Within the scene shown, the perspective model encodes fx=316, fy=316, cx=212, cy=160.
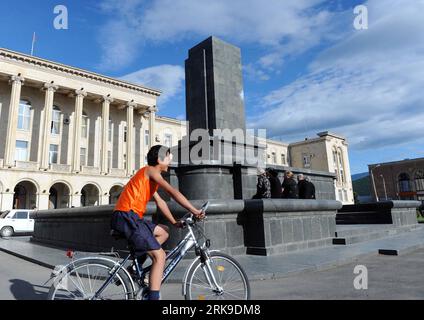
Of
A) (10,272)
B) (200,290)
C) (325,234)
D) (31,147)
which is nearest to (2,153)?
(31,147)

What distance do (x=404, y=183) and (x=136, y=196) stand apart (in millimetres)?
79117

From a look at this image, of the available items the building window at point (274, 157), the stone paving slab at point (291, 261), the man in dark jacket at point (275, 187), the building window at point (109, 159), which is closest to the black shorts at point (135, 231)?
the stone paving slab at point (291, 261)

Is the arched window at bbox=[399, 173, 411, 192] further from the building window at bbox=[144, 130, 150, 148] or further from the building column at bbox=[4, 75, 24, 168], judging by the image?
the building column at bbox=[4, 75, 24, 168]

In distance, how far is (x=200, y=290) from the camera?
3.32m

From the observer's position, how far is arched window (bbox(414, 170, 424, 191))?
218ft

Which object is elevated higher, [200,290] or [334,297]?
[200,290]

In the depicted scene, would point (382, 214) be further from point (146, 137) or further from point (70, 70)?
point (146, 137)

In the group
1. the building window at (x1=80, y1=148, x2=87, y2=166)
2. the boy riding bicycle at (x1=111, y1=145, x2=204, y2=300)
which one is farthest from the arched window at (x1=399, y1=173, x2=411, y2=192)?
the boy riding bicycle at (x1=111, y1=145, x2=204, y2=300)

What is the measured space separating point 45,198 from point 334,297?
129 ft

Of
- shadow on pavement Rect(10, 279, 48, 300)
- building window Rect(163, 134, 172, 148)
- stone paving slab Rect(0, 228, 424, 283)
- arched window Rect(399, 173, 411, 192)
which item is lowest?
shadow on pavement Rect(10, 279, 48, 300)

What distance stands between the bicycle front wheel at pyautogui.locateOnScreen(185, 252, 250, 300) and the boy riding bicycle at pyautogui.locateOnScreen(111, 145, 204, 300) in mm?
371

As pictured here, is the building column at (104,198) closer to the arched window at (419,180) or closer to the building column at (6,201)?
the building column at (6,201)

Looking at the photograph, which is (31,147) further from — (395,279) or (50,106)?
(395,279)

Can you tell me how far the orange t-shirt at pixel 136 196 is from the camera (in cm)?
329
